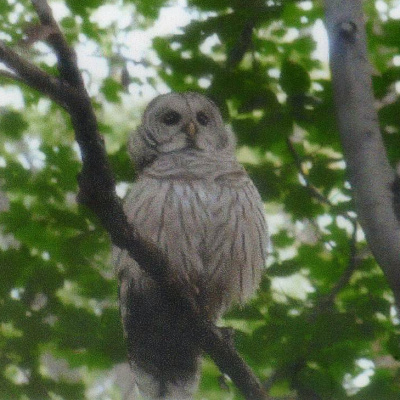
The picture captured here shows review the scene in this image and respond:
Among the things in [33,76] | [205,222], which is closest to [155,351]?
[205,222]

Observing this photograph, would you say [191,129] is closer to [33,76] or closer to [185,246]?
[185,246]

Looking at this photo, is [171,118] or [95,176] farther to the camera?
[171,118]

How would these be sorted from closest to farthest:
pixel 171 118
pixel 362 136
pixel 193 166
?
pixel 362 136 → pixel 193 166 → pixel 171 118

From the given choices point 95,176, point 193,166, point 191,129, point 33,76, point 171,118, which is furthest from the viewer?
point 171,118

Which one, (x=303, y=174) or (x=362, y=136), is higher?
(x=362, y=136)

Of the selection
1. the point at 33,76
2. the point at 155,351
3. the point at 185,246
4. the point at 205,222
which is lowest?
the point at 155,351

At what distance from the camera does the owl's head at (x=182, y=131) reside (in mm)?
3613

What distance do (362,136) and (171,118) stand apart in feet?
5.19

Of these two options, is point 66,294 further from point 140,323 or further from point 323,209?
point 323,209

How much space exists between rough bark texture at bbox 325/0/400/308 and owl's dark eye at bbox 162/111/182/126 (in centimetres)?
125

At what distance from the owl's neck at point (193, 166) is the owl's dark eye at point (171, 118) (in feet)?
1.03

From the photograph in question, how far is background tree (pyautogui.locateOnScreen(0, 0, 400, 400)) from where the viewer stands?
3.12 m

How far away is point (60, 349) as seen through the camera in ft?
11.0

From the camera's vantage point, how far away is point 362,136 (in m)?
2.48
